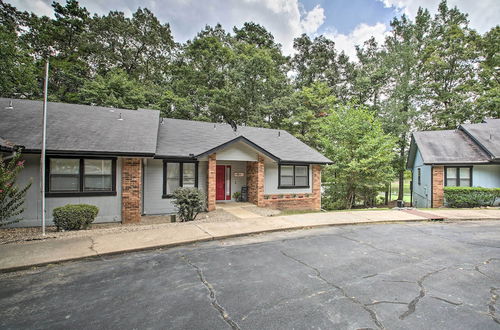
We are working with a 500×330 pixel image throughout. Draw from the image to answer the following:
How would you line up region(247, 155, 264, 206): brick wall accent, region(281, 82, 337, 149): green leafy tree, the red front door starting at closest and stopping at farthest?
region(247, 155, 264, 206): brick wall accent
the red front door
region(281, 82, 337, 149): green leafy tree

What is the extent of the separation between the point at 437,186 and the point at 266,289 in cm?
1631

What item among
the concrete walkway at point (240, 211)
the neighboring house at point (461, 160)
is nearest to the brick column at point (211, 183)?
the concrete walkway at point (240, 211)

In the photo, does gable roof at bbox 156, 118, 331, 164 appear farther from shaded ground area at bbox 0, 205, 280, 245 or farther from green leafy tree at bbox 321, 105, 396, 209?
shaded ground area at bbox 0, 205, 280, 245

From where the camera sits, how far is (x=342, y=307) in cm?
316

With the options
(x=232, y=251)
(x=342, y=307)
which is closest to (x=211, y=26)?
(x=232, y=251)

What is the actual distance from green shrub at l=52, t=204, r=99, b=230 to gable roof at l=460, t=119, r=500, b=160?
20783 mm

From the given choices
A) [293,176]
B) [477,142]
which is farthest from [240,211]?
[477,142]

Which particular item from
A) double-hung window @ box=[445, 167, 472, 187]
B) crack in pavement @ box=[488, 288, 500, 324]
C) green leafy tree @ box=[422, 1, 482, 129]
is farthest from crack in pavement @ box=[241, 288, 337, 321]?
green leafy tree @ box=[422, 1, 482, 129]

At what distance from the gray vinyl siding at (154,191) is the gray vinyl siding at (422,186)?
651 inches

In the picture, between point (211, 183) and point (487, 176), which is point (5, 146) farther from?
point (487, 176)

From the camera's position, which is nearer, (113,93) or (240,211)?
(240,211)

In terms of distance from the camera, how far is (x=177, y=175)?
38.2 feet

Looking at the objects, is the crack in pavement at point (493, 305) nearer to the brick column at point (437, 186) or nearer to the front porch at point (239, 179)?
the front porch at point (239, 179)

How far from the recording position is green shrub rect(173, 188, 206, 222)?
8.76m
